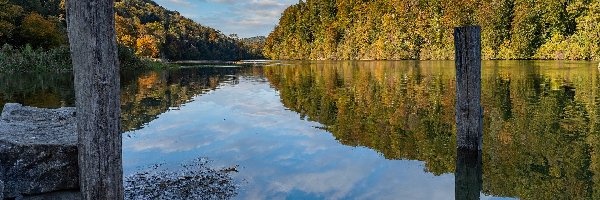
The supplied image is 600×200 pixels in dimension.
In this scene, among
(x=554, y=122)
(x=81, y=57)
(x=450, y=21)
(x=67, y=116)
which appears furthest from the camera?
(x=450, y=21)

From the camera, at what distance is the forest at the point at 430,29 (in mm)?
65062

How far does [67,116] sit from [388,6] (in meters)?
98.4

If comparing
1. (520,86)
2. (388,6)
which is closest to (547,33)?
(388,6)

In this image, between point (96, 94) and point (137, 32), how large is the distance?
104 meters

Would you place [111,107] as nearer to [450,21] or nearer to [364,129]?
[364,129]

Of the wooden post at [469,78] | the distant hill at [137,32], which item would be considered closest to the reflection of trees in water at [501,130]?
the wooden post at [469,78]

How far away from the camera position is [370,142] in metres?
11.6

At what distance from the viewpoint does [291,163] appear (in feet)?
32.4

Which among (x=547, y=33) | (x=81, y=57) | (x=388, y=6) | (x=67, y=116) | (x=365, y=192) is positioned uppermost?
(x=388, y=6)

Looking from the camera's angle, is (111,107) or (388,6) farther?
(388,6)

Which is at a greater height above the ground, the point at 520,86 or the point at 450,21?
the point at 450,21

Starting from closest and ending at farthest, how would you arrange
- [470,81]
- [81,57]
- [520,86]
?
[81,57] → [470,81] → [520,86]

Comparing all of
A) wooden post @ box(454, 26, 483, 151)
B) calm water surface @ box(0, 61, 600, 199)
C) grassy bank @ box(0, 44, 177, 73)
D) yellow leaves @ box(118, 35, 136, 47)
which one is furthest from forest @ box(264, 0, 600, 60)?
grassy bank @ box(0, 44, 177, 73)

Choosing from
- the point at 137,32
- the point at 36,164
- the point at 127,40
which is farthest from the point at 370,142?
the point at 137,32
